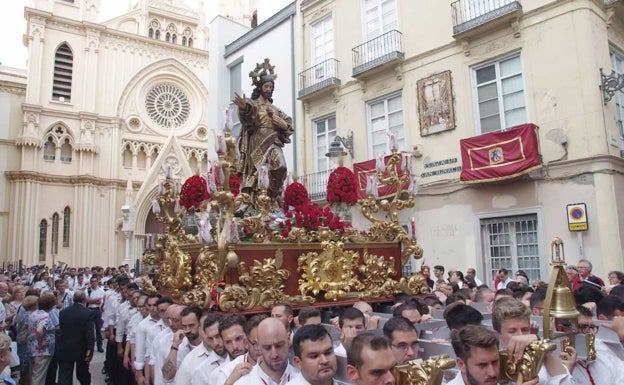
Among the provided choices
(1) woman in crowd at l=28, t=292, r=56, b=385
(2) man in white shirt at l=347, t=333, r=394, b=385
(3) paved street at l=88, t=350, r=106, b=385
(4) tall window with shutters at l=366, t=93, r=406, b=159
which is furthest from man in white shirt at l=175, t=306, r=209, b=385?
(4) tall window with shutters at l=366, t=93, r=406, b=159

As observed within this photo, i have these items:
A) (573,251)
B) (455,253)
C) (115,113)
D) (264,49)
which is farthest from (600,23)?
(115,113)

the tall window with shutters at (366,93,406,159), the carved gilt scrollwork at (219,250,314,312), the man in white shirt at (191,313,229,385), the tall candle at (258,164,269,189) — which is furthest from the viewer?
the tall window with shutters at (366,93,406,159)

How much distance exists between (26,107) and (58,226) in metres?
7.49

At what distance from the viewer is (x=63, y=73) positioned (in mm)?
31406

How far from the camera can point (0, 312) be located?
25.9 ft

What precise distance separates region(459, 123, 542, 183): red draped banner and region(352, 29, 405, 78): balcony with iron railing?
3704 millimetres

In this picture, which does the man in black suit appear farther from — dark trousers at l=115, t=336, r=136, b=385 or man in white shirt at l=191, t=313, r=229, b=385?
man in white shirt at l=191, t=313, r=229, b=385

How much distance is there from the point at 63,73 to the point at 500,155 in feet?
96.2

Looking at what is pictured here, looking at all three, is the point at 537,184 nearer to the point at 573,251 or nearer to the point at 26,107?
the point at 573,251

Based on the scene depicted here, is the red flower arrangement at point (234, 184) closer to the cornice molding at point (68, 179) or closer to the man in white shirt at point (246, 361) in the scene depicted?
the man in white shirt at point (246, 361)

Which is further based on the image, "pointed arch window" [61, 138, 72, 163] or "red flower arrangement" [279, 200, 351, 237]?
"pointed arch window" [61, 138, 72, 163]

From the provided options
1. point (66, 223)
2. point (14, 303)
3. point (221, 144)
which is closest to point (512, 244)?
point (221, 144)

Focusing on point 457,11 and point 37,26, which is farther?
point 37,26

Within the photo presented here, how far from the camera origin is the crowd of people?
2.66 metres
